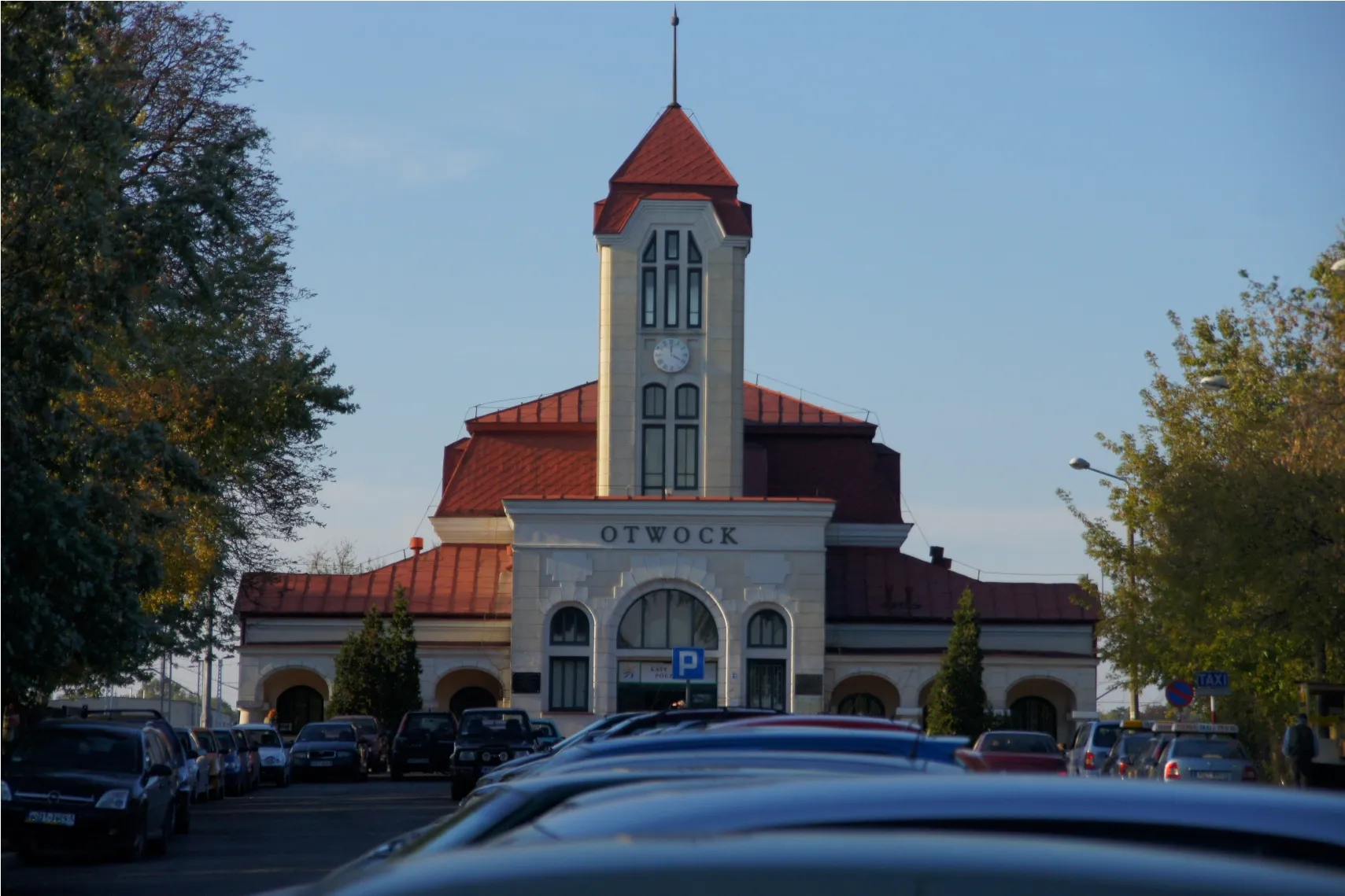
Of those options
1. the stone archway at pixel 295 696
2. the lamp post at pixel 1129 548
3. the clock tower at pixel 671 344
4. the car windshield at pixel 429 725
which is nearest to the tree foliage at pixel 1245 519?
the lamp post at pixel 1129 548

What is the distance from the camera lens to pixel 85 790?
1880 cm

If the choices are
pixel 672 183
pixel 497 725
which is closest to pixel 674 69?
pixel 672 183

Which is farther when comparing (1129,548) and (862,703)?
(862,703)

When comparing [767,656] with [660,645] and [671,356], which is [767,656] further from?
[671,356]

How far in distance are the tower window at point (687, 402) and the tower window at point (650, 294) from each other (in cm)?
264

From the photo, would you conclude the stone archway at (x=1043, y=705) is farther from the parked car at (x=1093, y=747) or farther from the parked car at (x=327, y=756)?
the parked car at (x=1093, y=747)

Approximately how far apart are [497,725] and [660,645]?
2447 cm

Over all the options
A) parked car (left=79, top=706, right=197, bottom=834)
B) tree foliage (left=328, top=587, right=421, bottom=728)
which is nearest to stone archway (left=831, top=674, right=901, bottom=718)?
tree foliage (left=328, top=587, right=421, bottom=728)

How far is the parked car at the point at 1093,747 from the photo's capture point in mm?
33062

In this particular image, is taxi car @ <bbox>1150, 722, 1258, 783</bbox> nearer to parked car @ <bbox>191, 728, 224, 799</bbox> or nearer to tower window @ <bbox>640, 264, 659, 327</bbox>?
parked car @ <bbox>191, 728, 224, 799</bbox>

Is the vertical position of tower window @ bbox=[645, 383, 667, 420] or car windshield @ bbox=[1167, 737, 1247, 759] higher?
tower window @ bbox=[645, 383, 667, 420]

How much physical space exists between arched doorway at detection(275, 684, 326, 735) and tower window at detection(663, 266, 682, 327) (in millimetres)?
19511

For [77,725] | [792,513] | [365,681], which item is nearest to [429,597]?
[365,681]

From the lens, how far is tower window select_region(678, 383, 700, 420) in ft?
213
